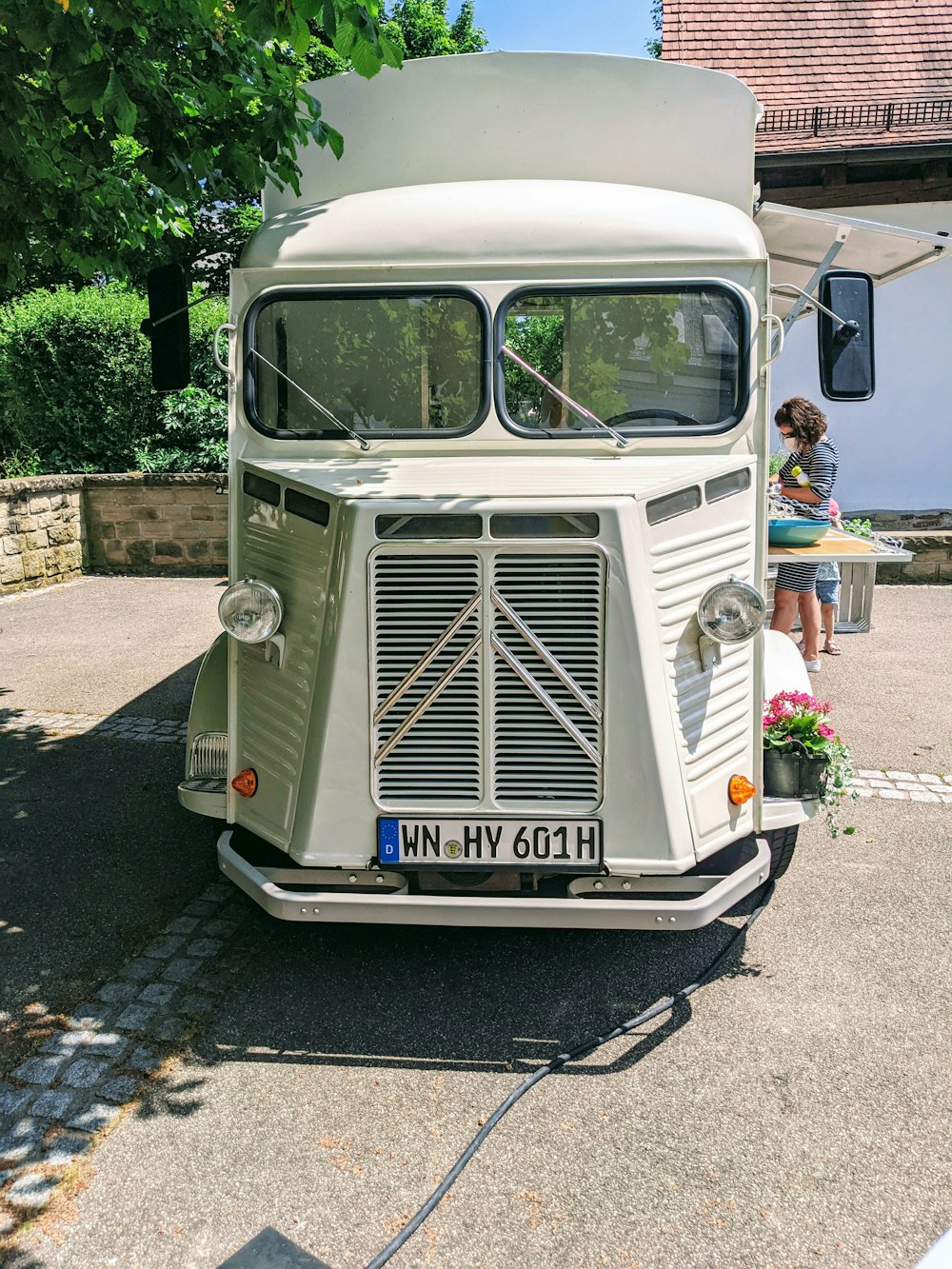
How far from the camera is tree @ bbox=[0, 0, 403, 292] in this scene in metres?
3.74

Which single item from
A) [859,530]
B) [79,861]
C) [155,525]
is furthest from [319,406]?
[155,525]

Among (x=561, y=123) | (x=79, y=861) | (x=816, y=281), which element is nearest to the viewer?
(x=561, y=123)

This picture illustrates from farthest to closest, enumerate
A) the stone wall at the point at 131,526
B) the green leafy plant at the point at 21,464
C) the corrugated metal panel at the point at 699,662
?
the green leafy plant at the point at 21,464, the stone wall at the point at 131,526, the corrugated metal panel at the point at 699,662

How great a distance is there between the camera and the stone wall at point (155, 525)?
12.1 metres

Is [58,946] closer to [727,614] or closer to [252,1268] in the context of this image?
[252,1268]

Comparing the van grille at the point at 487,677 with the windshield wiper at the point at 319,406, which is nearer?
the van grille at the point at 487,677

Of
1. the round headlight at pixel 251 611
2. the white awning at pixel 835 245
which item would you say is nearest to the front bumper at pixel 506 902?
the round headlight at pixel 251 611

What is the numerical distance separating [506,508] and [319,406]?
1.07m

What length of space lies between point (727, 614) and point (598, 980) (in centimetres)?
150

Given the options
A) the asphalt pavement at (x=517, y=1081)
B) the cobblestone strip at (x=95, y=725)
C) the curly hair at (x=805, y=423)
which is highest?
the curly hair at (x=805, y=423)

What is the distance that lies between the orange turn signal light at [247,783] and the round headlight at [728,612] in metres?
1.70

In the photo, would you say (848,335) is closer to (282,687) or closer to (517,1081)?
(282,687)

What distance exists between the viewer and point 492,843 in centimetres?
357

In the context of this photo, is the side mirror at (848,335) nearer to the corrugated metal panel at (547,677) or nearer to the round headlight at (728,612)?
the round headlight at (728,612)
